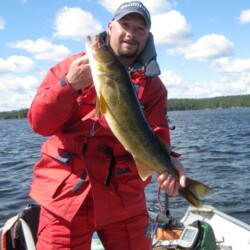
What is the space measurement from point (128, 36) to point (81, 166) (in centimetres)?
155

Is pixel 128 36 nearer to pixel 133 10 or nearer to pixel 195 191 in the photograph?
pixel 133 10

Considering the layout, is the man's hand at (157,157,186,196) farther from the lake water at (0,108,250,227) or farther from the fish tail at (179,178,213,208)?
the lake water at (0,108,250,227)

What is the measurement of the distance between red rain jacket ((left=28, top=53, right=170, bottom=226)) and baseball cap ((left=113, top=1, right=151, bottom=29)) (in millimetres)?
681

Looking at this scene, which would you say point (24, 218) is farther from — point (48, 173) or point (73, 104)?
point (73, 104)

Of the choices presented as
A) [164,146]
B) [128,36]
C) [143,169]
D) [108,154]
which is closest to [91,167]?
[108,154]

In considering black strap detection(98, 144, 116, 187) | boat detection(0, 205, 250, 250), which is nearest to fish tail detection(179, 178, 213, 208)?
black strap detection(98, 144, 116, 187)

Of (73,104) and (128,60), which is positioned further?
(128,60)

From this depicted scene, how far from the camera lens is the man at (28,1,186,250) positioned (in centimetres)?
423

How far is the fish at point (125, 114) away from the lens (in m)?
3.75

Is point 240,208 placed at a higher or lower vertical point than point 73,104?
lower

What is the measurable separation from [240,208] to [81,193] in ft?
Result: 36.8

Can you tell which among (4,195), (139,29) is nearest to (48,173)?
(139,29)

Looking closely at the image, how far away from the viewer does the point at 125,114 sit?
153 inches

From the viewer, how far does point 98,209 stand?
14.0 feet
